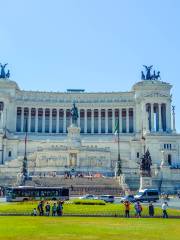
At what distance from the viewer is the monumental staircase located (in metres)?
58.3

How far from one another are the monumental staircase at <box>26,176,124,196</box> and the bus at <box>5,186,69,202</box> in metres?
9.50

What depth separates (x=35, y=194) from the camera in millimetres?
48312

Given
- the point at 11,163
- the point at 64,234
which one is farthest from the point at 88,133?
A: the point at 64,234

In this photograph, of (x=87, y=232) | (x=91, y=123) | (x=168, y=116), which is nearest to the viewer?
(x=87, y=232)

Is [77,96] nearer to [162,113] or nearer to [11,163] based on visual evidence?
[162,113]

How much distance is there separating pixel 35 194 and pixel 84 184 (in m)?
14.3

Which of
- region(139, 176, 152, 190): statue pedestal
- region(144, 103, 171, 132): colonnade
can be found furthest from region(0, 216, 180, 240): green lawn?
region(144, 103, 171, 132): colonnade

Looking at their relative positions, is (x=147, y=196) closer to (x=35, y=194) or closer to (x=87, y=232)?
(x=35, y=194)

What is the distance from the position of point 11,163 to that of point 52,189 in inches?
1334

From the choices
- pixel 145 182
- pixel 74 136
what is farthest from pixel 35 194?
pixel 74 136

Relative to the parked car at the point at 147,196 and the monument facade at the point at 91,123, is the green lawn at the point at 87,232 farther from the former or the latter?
the monument facade at the point at 91,123

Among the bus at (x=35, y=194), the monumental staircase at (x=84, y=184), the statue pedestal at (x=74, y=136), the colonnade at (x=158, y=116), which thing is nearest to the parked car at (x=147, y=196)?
the monumental staircase at (x=84, y=184)

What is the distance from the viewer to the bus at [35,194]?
157 ft

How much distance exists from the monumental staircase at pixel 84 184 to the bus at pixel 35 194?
9.50 meters
